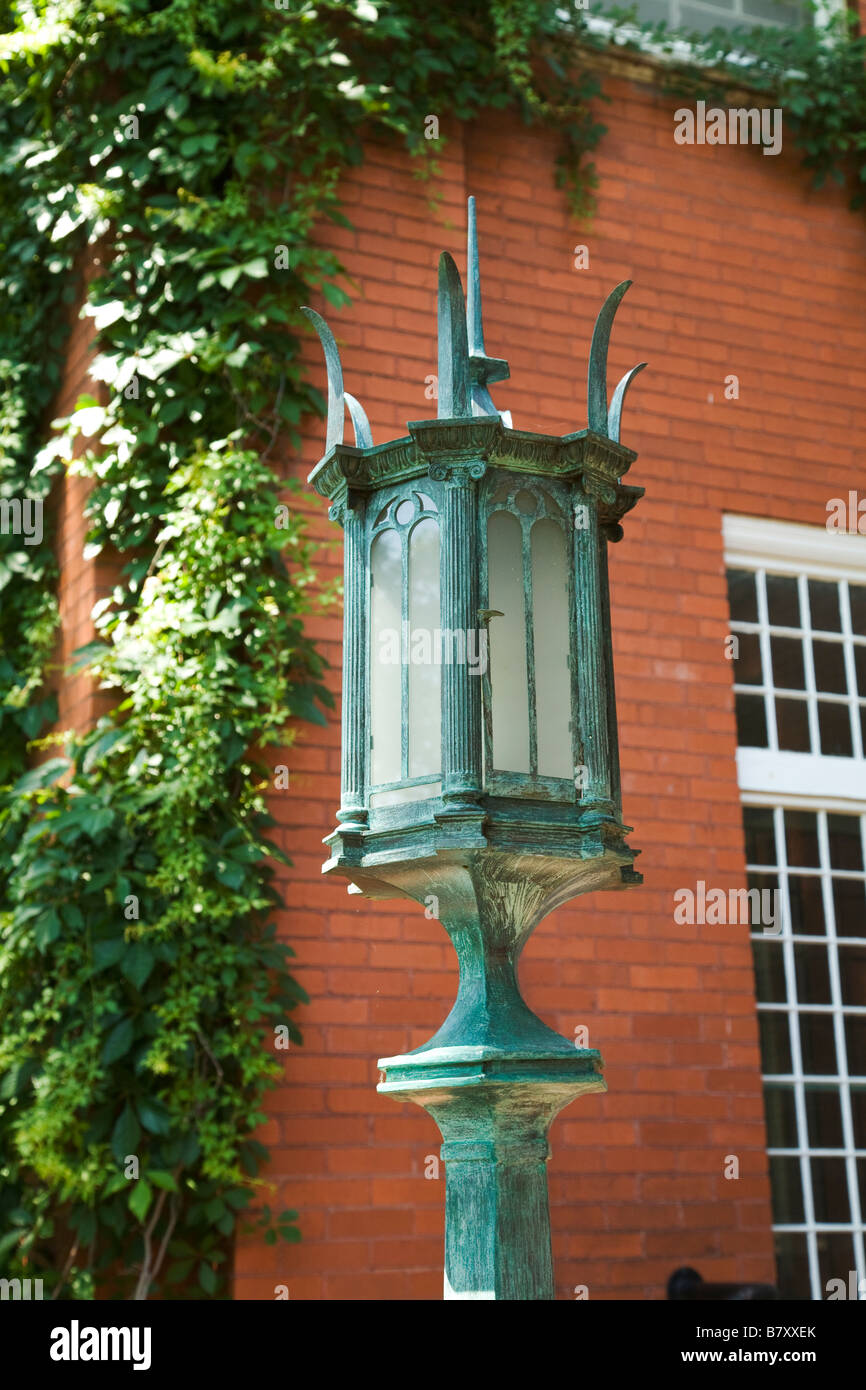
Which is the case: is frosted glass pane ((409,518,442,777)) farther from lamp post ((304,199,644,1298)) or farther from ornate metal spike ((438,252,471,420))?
ornate metal spike ((438,252,471,420))

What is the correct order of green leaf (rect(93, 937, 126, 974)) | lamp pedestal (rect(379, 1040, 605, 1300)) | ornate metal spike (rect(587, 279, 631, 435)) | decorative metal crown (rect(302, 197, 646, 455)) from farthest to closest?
green leaf (rect(93, 937, 126, 974))
ornate metal spike (rect(587, 279, 631, 435))
decorative metal crown (rect(302, 197, 646, 455))
lamp pedestal (rect(379, 1040, 605, 1300))

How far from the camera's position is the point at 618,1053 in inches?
162

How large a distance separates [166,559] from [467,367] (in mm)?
1998

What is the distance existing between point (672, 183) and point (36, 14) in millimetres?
2106

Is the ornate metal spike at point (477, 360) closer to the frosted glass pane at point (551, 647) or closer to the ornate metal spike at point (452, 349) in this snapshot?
the ornate metal spike at point (452, 349)

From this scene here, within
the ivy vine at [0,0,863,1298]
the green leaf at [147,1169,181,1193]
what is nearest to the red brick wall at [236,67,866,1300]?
the ivy vine at [0,0,863,1298]

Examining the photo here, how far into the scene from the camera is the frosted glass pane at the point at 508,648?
1.78 meters

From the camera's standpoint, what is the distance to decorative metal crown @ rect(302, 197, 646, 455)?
1.87 meters

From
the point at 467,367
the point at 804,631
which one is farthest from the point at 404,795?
the point at 804,631

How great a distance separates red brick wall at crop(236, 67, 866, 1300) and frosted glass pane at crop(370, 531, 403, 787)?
191 centimetres

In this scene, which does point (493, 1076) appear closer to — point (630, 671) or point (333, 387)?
point (333, 387)

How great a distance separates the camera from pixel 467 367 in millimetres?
1898

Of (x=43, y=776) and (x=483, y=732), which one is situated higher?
(x=43, y=776)

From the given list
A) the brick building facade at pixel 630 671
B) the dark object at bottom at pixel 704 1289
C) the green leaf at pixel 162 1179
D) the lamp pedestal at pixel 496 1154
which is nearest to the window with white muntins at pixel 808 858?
the brick building facade at pixel 630 671
